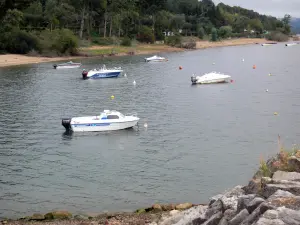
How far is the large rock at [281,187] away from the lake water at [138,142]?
46.5ft

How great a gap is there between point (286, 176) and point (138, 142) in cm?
2735

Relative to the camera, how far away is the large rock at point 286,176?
14.5m

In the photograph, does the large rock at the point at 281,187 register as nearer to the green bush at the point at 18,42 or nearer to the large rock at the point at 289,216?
the large rock at the point at 289,216

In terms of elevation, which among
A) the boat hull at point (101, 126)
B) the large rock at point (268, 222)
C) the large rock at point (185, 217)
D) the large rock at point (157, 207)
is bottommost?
the large rock at point (157, 207)

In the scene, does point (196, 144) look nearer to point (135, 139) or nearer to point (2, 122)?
point (135, 139)

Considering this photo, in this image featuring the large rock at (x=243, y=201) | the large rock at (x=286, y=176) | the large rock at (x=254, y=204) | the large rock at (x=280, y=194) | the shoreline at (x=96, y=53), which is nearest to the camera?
the large rock at (x=280, y=194)

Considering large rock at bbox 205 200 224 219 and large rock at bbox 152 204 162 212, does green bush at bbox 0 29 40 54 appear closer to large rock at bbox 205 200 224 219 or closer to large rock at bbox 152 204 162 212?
large rock at bbox 152 204 162 212

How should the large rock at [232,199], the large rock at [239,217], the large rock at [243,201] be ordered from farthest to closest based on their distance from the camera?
the large rock at [232,199]
the large rock at [243,201]
the large rock at [239,217]

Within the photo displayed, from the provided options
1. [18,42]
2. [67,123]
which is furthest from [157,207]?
[18,42]

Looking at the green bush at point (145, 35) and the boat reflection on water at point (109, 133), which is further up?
the green bush at point (145, 35)

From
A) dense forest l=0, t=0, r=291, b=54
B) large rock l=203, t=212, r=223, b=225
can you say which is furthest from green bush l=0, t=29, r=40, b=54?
large rock l=203, t=212, r=223, b=225

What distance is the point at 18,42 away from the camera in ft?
403

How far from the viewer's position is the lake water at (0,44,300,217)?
29.2 metres

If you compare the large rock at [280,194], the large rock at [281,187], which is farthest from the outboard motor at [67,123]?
the large rock at [280,194]
